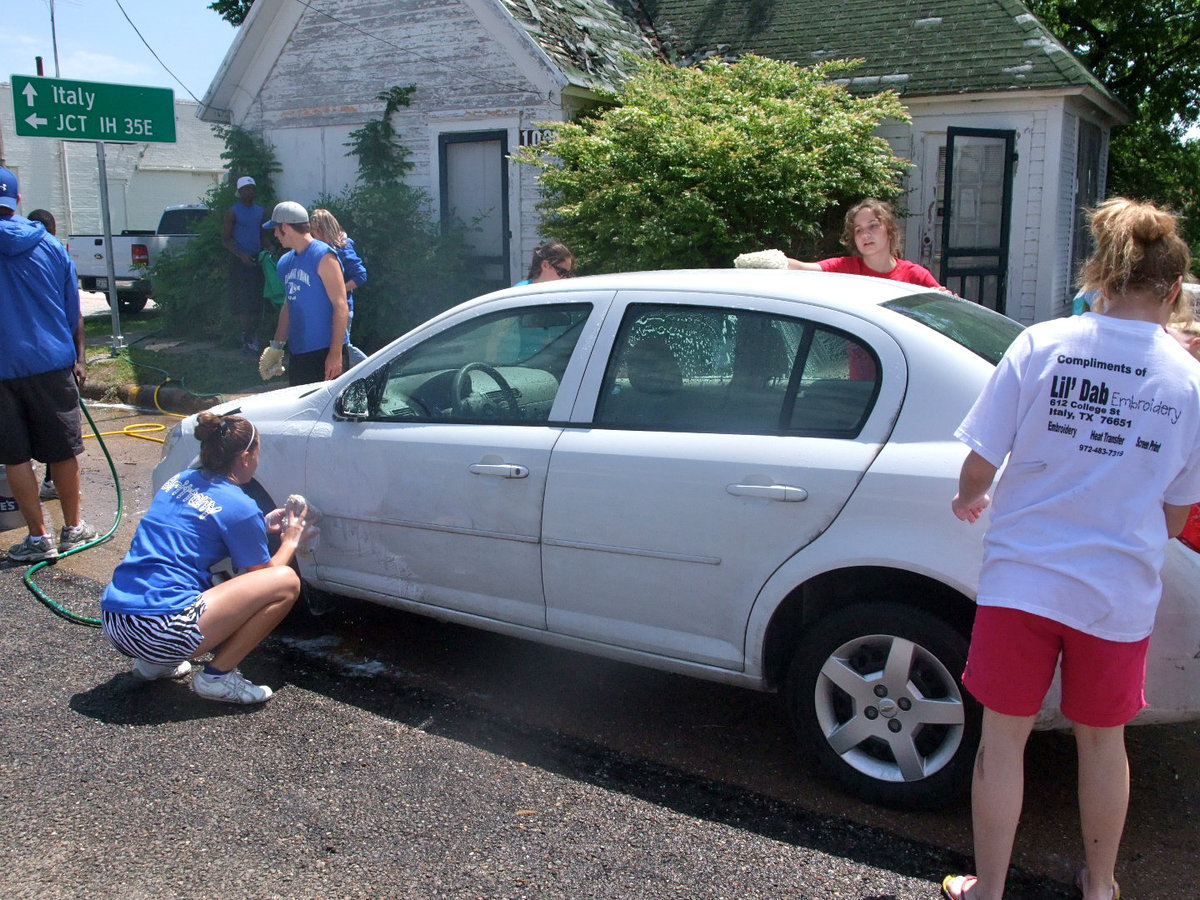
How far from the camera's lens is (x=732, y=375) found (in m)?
3.54

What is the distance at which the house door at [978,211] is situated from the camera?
11.0m

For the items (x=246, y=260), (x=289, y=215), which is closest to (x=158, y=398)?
(x=246, y=260)

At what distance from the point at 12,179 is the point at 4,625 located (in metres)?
2.37

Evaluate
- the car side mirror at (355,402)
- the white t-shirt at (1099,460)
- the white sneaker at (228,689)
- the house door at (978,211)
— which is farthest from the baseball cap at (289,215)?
the house door at (978,211)

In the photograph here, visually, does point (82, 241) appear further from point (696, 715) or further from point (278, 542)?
point (696, 715)

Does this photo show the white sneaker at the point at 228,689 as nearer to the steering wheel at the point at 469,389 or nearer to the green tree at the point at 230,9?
the steering wheel at the point at 469,389

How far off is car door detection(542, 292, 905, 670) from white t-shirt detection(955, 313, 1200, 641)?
0.73 m

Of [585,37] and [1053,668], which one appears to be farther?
[585,37]

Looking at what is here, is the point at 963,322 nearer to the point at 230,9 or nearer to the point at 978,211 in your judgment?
the point at 978,211

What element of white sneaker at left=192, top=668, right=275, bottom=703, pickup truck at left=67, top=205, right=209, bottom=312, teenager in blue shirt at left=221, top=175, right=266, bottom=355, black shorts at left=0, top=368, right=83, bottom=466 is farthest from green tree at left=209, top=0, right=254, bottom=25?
white sneaker at left=192, top=668, right=275, bottom=703

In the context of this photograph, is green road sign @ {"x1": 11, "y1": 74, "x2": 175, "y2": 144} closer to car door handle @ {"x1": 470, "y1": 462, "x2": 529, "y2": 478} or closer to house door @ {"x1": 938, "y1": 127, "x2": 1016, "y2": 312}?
car door handle @ {"x1": 470, "y1": 462, "x2": 529, "y2": 478}

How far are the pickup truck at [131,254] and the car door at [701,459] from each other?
13.3 meters

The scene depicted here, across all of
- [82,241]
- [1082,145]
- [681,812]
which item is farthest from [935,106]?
[82,241]

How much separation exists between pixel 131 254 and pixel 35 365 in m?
11.3
